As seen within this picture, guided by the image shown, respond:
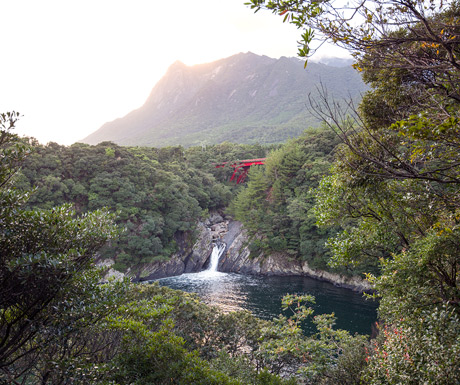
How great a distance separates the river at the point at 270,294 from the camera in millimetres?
16656

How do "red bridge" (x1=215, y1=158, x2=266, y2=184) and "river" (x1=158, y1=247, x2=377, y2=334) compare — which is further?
"red bridge" (x1=215, y1=158, x2=266, y2=184)

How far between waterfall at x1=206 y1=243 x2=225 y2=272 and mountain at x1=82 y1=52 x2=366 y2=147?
143 ft

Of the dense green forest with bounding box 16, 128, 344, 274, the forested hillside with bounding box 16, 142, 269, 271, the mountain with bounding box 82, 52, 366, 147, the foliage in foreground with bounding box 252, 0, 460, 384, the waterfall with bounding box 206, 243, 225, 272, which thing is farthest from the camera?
the mountain with bounding box 82, 52, 366, 147

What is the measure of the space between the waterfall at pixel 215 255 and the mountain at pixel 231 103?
143 feet

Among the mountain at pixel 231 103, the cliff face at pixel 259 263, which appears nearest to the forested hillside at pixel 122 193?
the cliff face at pixel 259 263

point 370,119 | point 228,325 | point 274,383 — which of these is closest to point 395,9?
point 370,119

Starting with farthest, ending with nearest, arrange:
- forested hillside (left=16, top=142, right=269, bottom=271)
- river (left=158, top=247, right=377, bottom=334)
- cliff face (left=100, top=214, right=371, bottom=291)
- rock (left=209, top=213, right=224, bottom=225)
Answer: rock (left=209, top=213, right=224, bottom=225) < cliff face (left=100, top=214, right=371, bottom=291) < forested hillside (left=16, top=142, right=269, bottom=271) < river (left=158, top=247, right=377, bottom=334)

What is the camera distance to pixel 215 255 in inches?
1163

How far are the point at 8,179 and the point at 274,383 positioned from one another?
17.9 feet

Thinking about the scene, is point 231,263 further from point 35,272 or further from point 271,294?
point 35,272

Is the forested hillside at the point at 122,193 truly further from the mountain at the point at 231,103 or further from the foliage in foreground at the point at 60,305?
the mountain at the point at 231,103

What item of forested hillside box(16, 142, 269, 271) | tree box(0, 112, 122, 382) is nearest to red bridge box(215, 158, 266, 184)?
forested hillside box(16, 142, 269, 271)

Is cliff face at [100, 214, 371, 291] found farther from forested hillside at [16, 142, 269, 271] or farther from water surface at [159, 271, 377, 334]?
forested hillside at [16, 142, 269, 271]

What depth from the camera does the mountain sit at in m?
83.3
